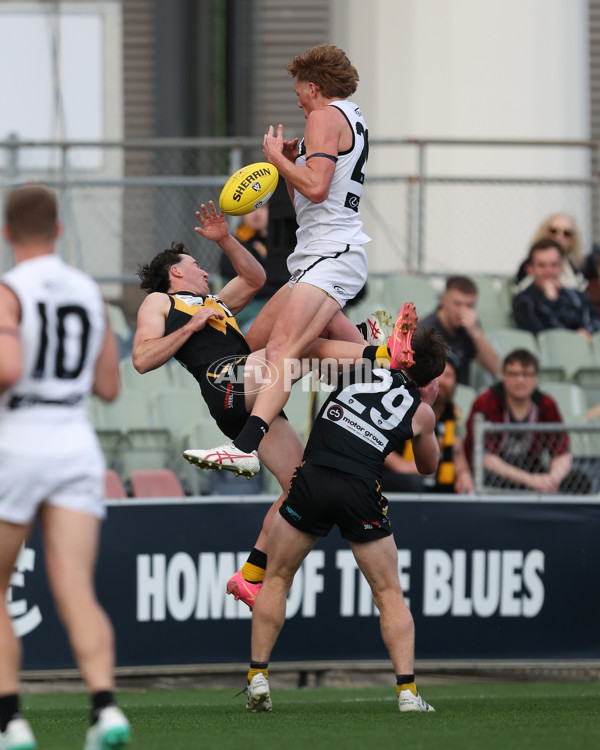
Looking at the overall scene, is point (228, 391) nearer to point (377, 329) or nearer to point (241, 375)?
point (241, 375)

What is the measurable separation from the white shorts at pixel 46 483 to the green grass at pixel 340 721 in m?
1.37

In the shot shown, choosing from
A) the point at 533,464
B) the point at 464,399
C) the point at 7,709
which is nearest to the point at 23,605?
the point at 533,464

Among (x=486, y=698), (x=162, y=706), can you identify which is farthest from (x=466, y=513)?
(x=162, y=706)

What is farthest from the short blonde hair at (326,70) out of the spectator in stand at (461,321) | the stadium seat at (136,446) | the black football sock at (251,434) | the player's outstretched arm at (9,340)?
the spectator in stand at (461,321)

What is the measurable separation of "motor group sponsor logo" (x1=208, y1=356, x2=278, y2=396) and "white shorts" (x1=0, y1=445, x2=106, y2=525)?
216 cm

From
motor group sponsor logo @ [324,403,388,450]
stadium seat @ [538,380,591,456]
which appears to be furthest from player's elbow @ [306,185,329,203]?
stadium seat @ [538,380,591,456]

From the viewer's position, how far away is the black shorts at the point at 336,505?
6734 mm

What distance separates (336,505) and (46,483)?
89.4 inches

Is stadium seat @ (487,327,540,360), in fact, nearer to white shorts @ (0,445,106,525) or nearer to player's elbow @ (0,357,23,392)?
white shorts @ (0,445,106,525)

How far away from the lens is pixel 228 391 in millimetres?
7020

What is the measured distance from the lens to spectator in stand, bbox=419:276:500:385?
10812 millimetres

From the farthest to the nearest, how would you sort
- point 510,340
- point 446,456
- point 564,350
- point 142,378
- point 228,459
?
point 564,350 < point 510,340 < point 142,378 < point 446,456 < point 228,459

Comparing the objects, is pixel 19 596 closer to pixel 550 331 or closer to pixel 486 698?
pixel 486 698

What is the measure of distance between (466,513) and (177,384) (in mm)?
3010
